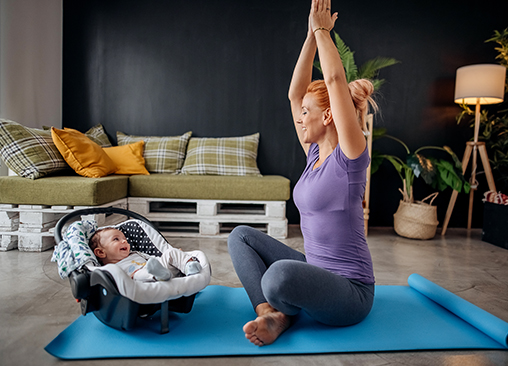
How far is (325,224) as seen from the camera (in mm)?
1242

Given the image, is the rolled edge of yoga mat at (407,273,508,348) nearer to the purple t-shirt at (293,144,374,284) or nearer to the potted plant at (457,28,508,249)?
the purple t-shirt at (293,144,374,284)

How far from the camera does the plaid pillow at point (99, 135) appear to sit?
3656 millimetres

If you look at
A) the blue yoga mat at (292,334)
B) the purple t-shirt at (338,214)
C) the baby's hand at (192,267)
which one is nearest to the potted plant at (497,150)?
the blue yoga mat at (292,334)

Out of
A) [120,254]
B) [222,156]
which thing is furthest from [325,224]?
[222,156]

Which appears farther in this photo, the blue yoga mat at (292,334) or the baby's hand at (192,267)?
the baby's hand at (192,267)

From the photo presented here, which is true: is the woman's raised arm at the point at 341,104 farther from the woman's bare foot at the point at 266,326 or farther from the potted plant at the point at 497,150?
the potted plant at the point at 497,150

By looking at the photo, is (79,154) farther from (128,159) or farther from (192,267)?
(192,267)

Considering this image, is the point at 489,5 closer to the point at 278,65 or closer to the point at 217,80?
the point at 278,65

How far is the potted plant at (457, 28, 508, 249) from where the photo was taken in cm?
302

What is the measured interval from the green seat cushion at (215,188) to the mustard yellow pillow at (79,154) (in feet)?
1.08

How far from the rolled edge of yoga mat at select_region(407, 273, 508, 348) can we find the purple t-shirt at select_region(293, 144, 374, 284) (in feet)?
1.42

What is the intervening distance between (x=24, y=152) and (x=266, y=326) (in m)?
2.25

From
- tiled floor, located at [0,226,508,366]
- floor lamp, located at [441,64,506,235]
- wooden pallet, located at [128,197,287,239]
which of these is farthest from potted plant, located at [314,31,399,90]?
tiled floor, located at [0,226,508,366]

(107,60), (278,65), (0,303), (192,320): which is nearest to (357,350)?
(192,320)
